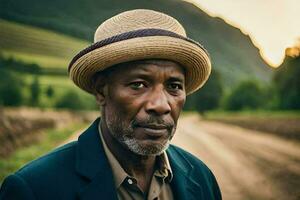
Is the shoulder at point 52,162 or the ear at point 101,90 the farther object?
the ear at point 101,90

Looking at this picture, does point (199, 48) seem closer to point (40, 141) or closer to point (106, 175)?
point (106, 175)

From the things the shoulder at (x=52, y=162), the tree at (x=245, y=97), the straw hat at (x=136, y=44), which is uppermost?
the straw hat at (x=136, y=44)

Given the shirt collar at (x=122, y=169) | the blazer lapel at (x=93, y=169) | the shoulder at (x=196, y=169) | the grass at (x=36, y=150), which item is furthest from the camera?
the grass at (x=36, y=150)

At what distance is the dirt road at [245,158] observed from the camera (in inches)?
210

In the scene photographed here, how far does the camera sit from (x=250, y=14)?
199 inches

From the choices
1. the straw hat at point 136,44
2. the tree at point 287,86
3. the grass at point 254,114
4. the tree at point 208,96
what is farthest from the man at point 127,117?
the tree at point 287,86

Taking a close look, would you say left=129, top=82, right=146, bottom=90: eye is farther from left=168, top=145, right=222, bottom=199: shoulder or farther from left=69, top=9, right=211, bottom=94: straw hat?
left=168, top=145, right=222, bottom=199: shoulder

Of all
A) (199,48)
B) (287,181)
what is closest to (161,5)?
(287,181)

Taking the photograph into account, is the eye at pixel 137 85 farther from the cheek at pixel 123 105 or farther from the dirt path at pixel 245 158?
the dirt path at pixel 245 158

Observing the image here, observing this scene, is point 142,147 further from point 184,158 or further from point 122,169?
point 184,158

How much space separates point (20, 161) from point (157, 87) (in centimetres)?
315

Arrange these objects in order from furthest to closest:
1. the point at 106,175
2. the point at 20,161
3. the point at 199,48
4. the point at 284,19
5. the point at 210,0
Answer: the point at 284,19
the point at 210,0
the point at 20,161
the point at 199,48
the point at 106,175

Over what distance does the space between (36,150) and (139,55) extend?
129 inches

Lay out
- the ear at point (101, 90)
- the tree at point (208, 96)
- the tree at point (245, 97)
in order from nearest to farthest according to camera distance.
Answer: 1. the ear at point (101, 90)
2. the tree at point (208, 96)
3. the tree at point (245, 97)
